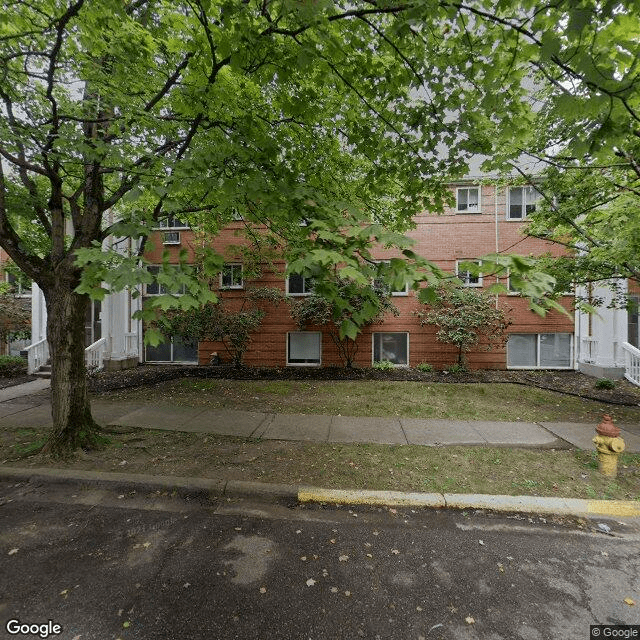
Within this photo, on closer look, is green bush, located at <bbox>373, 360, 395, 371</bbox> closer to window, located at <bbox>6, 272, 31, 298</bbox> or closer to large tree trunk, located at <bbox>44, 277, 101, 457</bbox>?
large tree trunk, located at <bbox>44, 277, 101, 457</bbox>

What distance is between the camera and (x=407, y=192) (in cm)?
505

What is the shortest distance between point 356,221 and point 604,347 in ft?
41.3

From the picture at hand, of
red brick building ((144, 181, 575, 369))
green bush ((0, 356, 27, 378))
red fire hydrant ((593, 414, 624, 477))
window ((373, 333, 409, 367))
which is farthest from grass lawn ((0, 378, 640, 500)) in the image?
green bush ((0, 356, 27, 378))

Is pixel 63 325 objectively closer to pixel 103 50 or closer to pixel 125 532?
pixel 125 532

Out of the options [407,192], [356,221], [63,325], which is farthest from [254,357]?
[356,221]

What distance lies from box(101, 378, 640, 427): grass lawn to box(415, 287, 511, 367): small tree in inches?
93.5

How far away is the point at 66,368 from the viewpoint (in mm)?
5230

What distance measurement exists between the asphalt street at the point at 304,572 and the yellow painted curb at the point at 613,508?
0.13 metres

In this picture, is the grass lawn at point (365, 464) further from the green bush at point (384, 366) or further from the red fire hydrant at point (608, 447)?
the green bush at point (384, 366)

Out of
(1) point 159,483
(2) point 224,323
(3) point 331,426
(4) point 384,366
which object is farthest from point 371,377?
(1) point 159,483

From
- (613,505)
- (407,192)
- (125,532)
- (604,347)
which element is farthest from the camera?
(604,347)

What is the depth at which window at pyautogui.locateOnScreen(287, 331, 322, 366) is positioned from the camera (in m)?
13.7

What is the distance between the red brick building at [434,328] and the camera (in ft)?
42.5

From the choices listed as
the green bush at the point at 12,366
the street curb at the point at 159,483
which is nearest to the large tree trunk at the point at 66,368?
the street curb at the point at 159,483
